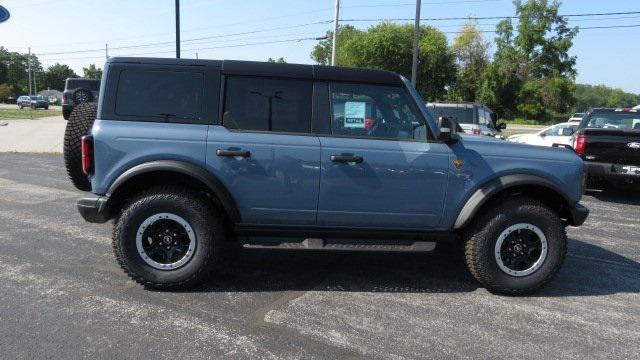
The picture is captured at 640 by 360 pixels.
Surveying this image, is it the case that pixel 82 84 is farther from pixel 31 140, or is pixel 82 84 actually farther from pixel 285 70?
pixel 285 70

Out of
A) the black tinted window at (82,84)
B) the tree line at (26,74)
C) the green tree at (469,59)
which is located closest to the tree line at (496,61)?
the green tree at (469,59)

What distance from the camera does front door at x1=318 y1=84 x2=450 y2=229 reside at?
4219mm

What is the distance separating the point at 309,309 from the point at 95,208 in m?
1.99

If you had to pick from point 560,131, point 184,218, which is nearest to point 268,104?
point 184,218

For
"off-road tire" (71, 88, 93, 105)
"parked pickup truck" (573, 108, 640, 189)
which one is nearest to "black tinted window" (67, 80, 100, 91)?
"off-road tire" (71, 88, 93, 105)

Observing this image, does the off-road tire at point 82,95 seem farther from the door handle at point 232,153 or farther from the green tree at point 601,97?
the green tree at point 601,97

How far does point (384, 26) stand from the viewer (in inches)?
2335

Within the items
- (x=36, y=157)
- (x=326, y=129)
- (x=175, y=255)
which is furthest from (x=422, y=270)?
(x=36, y=157)

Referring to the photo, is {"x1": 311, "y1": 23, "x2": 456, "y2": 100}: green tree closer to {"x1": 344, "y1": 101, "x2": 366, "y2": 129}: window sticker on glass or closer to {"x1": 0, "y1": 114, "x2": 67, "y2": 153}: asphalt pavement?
{"x1": 0, "y1": 114, "x2": 67, "y2": 153}: asphalt pavement

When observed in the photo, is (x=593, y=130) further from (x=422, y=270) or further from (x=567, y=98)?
(x=567, y=98)

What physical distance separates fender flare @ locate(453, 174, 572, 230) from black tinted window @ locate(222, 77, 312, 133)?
5.02ft

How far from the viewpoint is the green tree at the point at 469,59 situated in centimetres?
6134

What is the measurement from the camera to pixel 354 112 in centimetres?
436

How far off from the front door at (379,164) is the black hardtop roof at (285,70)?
0.26 ft
